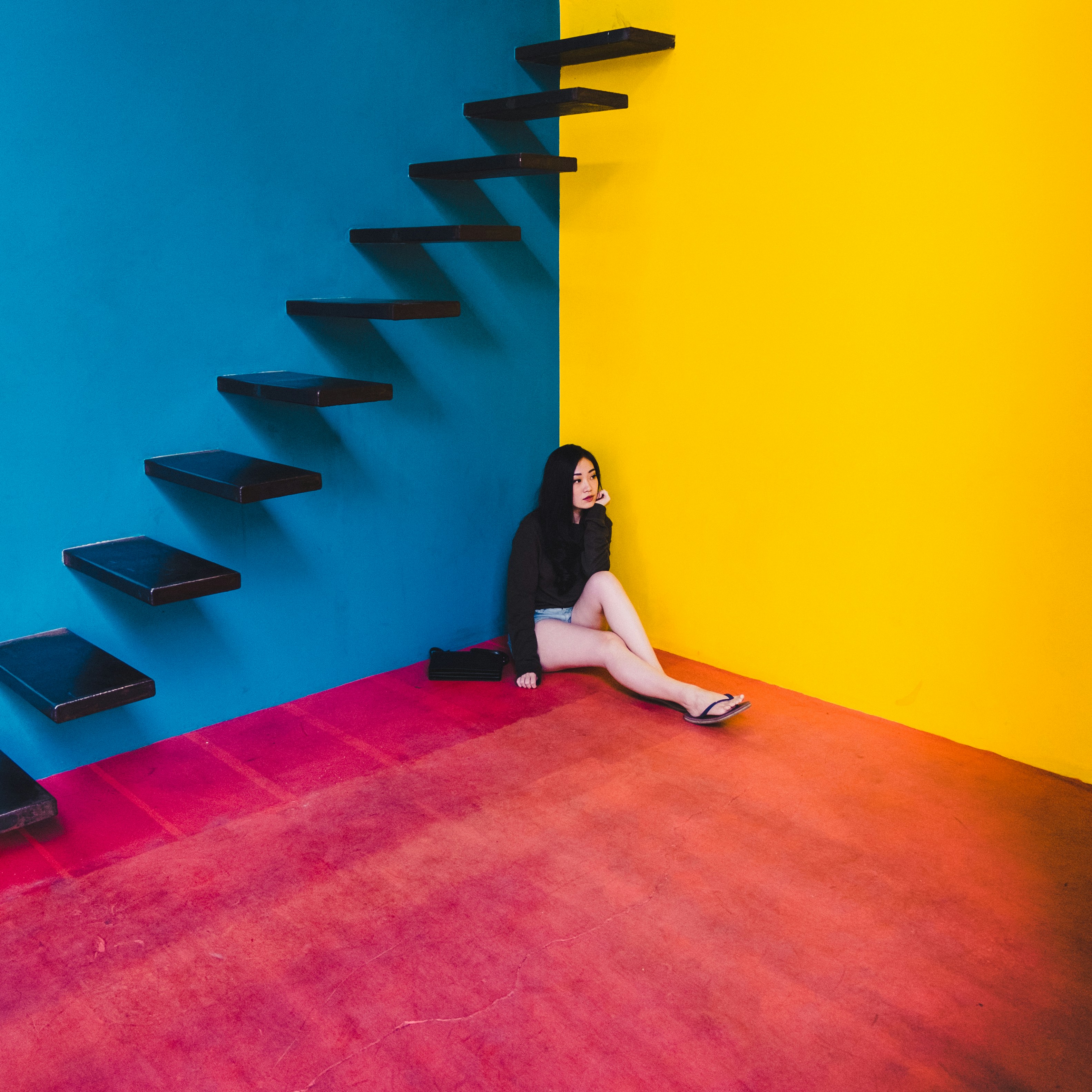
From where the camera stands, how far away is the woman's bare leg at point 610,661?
3238 mm

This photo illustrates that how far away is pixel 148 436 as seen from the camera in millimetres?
2869

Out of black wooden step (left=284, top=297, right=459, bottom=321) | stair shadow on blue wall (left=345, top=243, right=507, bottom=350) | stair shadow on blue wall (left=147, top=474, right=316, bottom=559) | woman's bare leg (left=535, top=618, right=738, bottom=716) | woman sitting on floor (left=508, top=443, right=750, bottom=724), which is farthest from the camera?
woman sitting on floor (left=508, top=443, right=750, bottom=724)

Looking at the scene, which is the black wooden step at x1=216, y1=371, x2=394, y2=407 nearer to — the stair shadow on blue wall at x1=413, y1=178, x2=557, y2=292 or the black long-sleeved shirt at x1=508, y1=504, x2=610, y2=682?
the stair shadow on blue wall at x1=413, y1=178, x2=557, y2=292

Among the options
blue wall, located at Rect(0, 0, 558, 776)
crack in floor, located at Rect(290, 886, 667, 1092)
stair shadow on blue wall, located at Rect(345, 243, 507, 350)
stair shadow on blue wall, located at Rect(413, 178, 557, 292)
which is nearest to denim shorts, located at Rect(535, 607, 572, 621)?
blue wall, located at Rect(0, 0, 558, 776)

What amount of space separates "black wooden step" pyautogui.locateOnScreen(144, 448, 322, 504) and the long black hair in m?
1.19

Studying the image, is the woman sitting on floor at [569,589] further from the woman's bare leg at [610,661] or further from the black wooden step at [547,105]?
the black wooden step at [547,105]

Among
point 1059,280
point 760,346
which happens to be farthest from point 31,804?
point 1059,280

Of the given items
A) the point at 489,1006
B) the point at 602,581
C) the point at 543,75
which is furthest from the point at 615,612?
the point at 543,75

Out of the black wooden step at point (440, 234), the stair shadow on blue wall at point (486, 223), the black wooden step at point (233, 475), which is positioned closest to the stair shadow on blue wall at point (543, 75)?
the stair shadow on blue wall at point (486, 223)

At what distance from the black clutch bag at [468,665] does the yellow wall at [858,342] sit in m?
0.74

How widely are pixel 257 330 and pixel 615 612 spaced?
1.63m

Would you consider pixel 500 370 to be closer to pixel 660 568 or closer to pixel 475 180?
pixel 475 180

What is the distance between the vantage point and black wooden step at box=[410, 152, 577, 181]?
10.2ft

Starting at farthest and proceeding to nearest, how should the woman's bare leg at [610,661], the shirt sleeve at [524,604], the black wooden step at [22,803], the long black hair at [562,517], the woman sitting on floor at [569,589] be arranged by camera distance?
the long black hair at [562,517]
the shirt sleeve at [524,604]
the woman sitting on floor at [569,589]
the woman's bare leg at [610,661]
the black wooden step at [22,803]
